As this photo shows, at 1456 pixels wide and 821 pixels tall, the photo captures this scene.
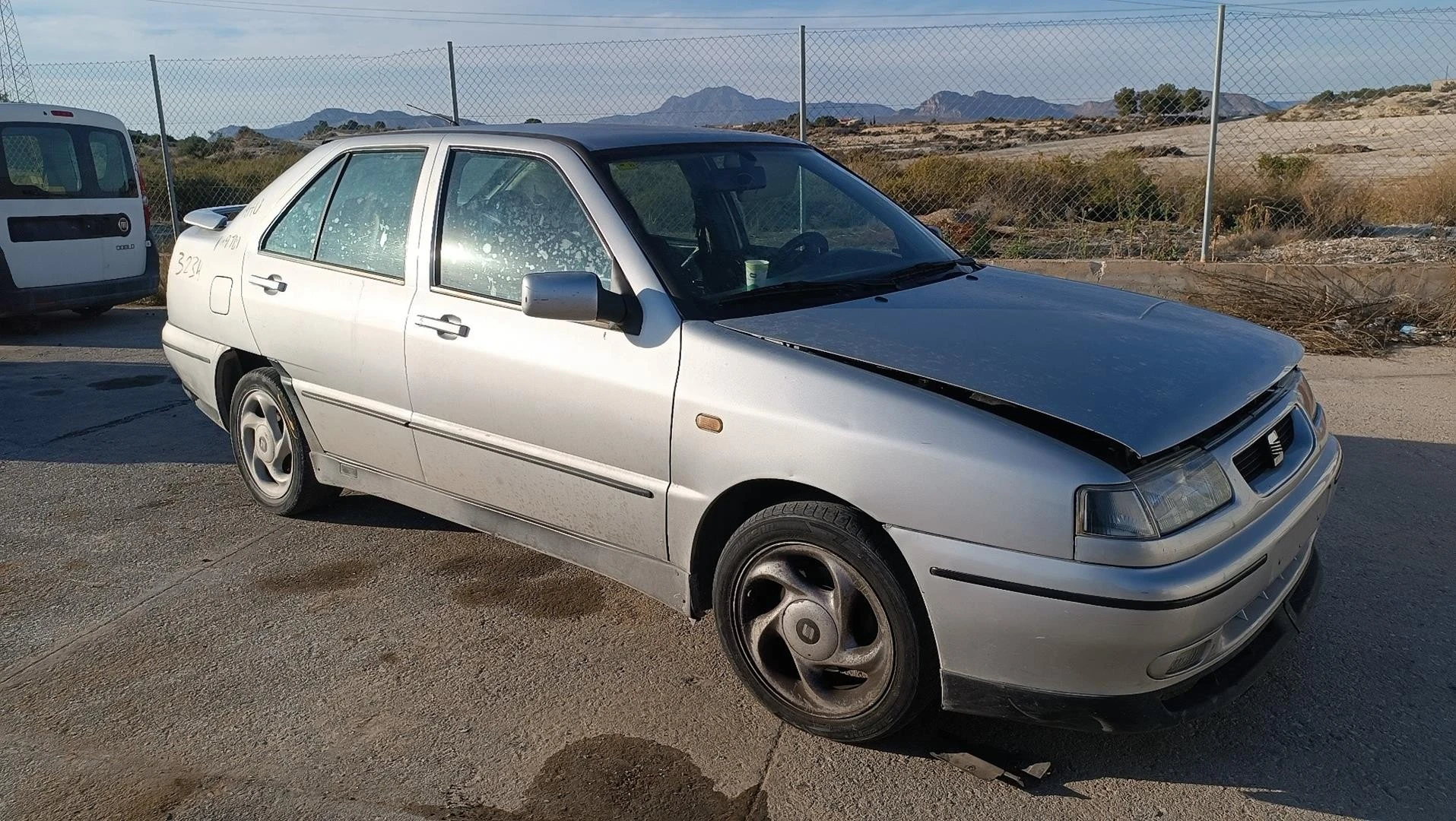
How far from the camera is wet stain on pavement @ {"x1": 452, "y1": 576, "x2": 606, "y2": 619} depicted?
404 cm

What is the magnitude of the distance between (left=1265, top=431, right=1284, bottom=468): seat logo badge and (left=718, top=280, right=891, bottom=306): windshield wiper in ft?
4.13

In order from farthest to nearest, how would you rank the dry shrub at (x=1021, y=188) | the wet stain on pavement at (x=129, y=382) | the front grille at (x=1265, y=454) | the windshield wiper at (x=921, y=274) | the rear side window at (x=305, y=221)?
the dry shrub at (x=1021, y=188)
the wet stain on pavement at (x=129, y=382)
the rear side window at (x=305, y=221)
the windshield wiper at (x=921, y=274)
the front grille at (x=1265, y=454)

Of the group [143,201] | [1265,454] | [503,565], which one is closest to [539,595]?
[503,565]

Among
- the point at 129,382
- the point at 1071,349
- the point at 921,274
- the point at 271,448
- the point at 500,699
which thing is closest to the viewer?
the point at 1071,349

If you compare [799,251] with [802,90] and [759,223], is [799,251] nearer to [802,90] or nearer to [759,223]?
[759,223]

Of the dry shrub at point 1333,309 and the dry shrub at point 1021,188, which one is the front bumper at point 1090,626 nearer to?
the dry shrub at point 1333,309

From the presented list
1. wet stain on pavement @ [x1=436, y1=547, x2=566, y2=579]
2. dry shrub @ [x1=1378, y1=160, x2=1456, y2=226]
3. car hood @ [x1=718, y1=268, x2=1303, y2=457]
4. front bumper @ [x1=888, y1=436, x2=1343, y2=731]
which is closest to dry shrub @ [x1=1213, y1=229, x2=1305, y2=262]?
dry shrub @ [x1=1378, y1=160, x2=1456, y2=226]

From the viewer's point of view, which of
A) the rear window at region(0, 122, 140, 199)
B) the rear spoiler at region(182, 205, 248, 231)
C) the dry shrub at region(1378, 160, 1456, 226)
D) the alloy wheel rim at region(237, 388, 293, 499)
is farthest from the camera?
the dry shrub at region(1378, 160, 1456, 226)

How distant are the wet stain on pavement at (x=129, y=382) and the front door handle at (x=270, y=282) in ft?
11.6

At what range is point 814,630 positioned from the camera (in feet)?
9.96

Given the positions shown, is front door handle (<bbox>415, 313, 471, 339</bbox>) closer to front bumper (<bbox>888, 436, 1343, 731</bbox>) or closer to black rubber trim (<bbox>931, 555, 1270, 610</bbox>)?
front bumper (<bbox>888, 436, 1343, 731</bbox>)

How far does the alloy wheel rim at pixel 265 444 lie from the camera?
192 inches

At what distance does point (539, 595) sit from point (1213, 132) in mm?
6943

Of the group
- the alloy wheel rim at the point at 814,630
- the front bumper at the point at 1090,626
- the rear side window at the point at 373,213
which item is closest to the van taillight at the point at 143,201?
the rear side window at the point at 373,213
